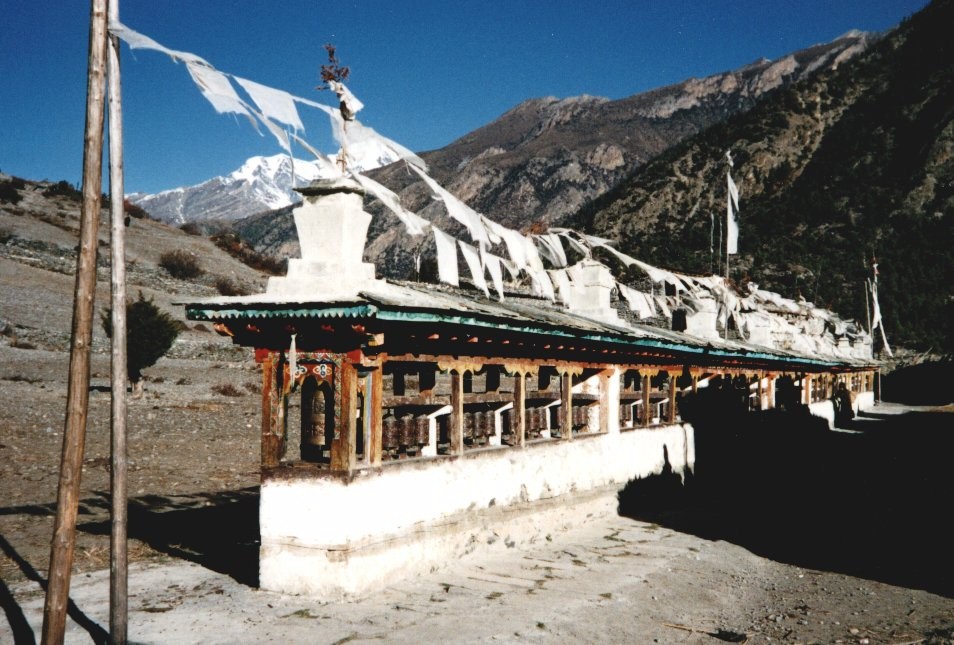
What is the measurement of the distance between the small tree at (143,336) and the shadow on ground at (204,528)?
14.8m

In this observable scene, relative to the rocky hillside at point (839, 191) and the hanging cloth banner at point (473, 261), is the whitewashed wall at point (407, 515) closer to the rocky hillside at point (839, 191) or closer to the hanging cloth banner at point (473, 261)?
the hanging cloth banner at point (473, 261)

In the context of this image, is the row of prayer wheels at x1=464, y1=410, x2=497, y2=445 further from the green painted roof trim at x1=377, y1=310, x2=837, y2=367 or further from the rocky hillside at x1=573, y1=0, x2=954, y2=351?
the rocky hillside at x1=573, y1=0, x2=954, y2=351

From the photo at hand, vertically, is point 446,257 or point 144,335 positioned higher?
point 446,257

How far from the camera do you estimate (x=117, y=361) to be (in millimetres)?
5414

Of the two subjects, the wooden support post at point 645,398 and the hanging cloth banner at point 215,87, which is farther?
the wooden support post at point 645,398

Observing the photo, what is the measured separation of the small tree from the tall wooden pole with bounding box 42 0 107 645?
23.9 metres

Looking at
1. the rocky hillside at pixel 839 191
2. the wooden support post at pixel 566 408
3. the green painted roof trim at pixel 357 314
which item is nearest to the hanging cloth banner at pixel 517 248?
the green painted roof trim at pixel 357 314

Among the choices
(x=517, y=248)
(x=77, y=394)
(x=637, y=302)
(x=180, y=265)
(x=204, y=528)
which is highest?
(x=180, y=265)

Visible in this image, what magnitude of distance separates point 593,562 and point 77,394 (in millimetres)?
6961

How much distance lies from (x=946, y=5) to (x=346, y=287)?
136m

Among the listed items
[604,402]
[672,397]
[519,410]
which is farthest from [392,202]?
[672,397]

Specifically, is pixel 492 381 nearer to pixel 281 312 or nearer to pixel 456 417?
pixel 456 417

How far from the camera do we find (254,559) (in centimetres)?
942

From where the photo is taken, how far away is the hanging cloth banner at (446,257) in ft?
30.9
